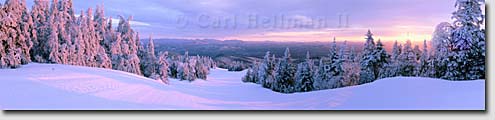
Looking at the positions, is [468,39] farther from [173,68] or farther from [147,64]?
[173,68]

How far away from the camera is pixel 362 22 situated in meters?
3.39

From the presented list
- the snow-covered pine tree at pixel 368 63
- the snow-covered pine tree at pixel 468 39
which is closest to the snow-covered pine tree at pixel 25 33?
the snow-covered pine tree at pixel 368 63

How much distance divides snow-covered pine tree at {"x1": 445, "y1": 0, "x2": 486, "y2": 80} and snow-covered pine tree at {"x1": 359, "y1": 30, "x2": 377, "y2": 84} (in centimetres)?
74

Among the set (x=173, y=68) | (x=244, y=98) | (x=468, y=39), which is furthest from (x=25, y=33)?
(x=173, y=68)

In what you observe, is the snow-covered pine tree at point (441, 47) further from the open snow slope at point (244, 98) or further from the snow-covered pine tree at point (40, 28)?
the snow-covered pine tree at point (40, 28)

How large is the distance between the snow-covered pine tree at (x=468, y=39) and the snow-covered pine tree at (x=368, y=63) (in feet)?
2.43

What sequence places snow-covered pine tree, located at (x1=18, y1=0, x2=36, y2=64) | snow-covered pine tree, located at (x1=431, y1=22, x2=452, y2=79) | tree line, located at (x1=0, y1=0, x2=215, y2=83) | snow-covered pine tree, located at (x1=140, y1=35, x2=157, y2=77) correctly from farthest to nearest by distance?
snow-covered pine tree, located at (x1=140, y1=35, x2=157, y2=77) → snow-covered pine tree, located at (x1=18, y1=0, x2=36, y2=64) → tree line, located at (x1=0, y1=0, x2=215, y2=83) → snow-covered pine tree, located at (x1=431, y1=22, x2=452, y2=79)

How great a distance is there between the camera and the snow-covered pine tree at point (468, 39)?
10.8ft

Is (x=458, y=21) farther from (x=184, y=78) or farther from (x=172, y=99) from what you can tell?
(x=184, y=78)

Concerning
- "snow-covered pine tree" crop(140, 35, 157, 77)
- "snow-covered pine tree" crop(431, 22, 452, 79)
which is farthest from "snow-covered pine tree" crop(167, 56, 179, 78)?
"snow-covered pine tree" crop(431, 22, 452, 79)

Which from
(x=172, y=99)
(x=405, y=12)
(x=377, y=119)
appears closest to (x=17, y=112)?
(x=172, y=99)

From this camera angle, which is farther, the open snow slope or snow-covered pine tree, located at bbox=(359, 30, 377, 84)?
snow-covered pine tree, located at bbox=(359, 30, 377, 84)

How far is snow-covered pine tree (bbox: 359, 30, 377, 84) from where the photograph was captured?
3821 millimetres

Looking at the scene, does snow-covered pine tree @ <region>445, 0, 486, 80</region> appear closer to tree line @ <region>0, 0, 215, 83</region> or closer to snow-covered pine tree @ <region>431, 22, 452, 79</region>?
snow-covered pine tree @ <region>431, 22, 452, 79</region>
